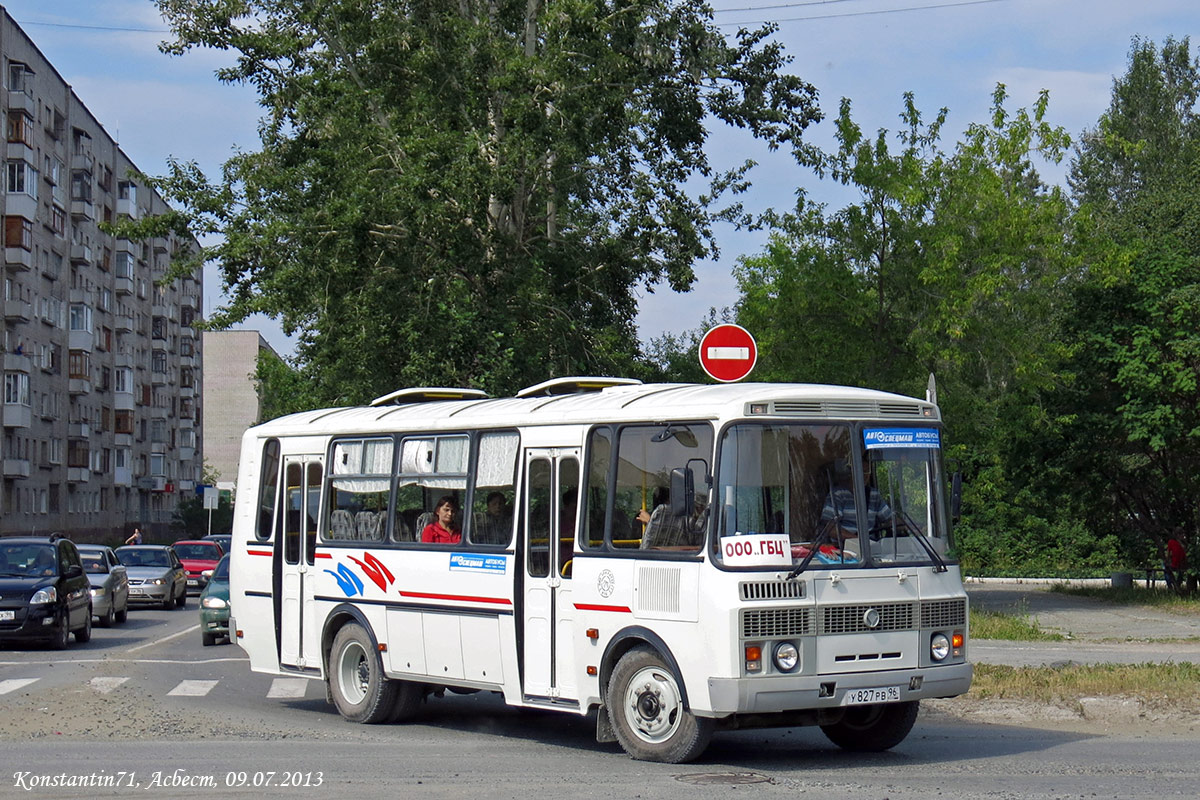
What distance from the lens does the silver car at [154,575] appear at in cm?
3731

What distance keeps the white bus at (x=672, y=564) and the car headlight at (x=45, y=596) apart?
1073 centimetres

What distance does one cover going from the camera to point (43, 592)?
76.8 feet

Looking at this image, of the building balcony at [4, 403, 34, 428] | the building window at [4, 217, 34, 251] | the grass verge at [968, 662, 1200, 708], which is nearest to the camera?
the grass verge at [968, 662, 1200, 708]

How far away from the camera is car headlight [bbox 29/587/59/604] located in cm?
2333

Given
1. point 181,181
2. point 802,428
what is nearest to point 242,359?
point 181,181

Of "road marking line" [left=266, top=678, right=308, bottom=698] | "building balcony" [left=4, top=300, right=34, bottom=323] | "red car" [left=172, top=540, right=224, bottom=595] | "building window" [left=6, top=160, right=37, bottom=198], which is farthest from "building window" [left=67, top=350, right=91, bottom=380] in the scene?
"road marking line" [left=266, top=678, right=308, bottom=698]

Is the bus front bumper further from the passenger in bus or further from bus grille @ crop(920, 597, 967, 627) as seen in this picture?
the passenger in bus

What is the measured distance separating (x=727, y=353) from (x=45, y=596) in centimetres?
1281

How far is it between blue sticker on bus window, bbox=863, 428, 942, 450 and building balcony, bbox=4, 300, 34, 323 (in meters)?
68.1

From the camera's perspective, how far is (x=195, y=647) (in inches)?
976

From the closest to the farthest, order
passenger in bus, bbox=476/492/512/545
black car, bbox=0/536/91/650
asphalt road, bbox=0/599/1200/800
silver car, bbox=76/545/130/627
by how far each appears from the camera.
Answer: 1. asphalt road, bbox=0/599/1200/800
2. passenger in bus, bbox=476/492/512/545
3. black car, bbox=0/536/91/650
4. silver car, bbox=76/545/130/627

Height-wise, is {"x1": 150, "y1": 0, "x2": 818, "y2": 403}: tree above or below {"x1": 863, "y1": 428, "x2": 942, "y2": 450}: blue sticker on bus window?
above

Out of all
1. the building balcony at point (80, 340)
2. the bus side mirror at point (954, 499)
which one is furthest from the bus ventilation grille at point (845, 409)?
the building balcony at point (80, 340)

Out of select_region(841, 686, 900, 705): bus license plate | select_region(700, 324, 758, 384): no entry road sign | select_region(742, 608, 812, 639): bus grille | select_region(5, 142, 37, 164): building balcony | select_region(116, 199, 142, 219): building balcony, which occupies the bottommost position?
select_region(841, 686, 900, 705): bus license plate
